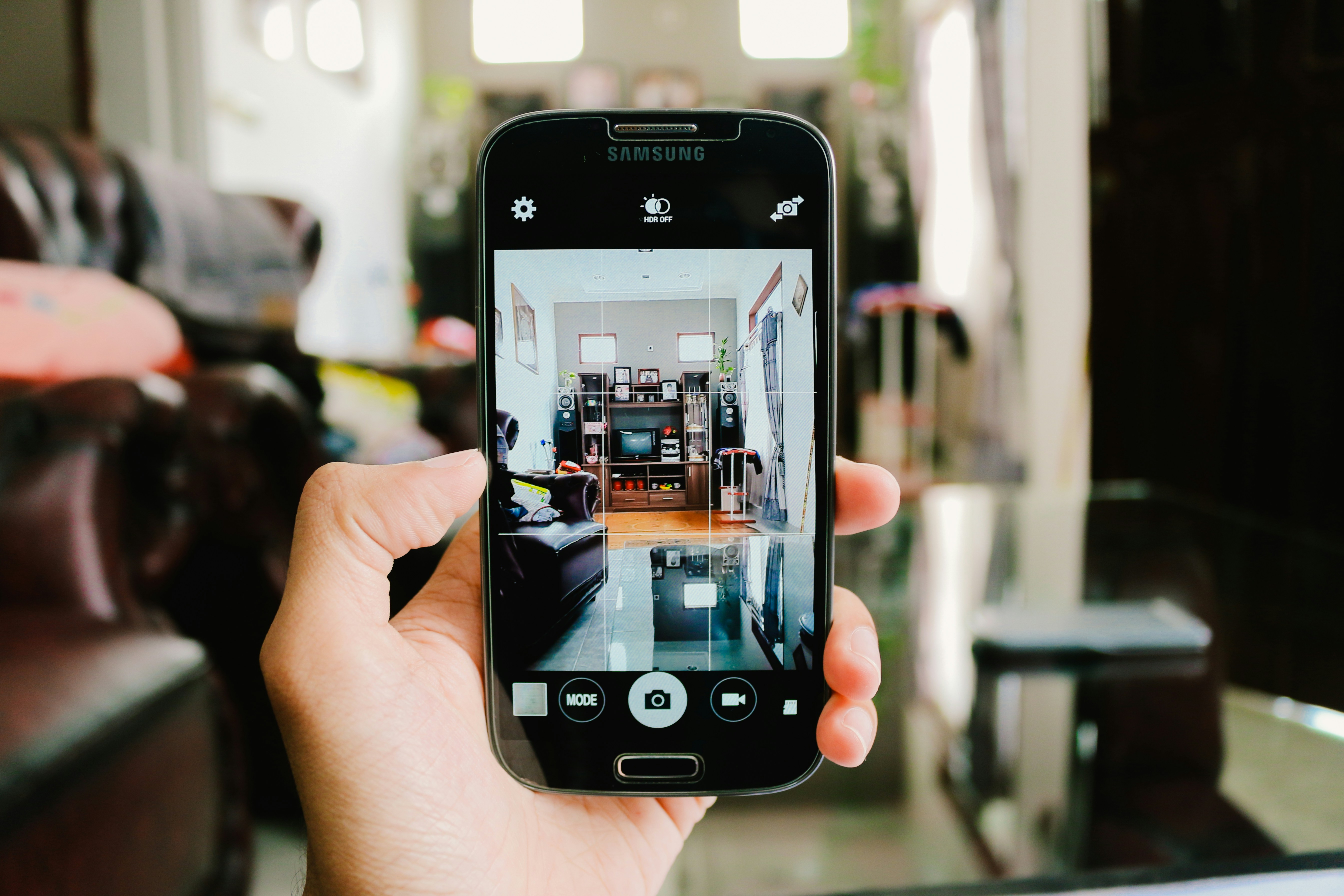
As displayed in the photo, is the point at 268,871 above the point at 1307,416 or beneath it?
beneath

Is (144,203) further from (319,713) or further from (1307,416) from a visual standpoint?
(1307,416)

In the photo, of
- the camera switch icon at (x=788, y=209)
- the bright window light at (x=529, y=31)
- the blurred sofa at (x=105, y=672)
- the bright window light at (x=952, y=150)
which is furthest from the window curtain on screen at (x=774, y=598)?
the bright window light at (x=529, y=31)

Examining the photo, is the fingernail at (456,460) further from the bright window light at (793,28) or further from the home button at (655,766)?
the bright window light at (793,28)

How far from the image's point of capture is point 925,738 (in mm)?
389

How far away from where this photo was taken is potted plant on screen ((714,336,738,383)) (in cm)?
19

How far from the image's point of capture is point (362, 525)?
21 cm

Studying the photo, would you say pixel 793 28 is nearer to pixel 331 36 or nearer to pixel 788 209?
pixel 331 36

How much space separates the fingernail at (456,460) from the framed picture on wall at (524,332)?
0.03m

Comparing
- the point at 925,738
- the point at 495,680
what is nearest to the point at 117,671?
the point at 495,680

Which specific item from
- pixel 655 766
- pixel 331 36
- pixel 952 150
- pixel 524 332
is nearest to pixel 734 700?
pixel 655 766

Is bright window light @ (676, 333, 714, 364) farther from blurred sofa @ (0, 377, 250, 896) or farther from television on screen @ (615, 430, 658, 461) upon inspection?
blurred sofa @ (0, 377, 250, 896)

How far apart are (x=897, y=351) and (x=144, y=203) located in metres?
1.94

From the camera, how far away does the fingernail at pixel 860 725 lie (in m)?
0.23

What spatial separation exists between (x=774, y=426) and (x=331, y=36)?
0.44m
